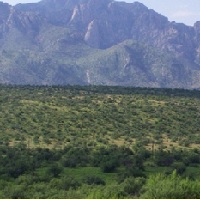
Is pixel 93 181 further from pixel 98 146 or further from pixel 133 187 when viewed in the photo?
pixel 98 146

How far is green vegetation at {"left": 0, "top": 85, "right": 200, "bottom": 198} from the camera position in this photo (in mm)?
40188

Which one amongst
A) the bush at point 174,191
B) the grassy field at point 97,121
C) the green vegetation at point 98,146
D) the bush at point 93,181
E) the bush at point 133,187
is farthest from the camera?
the grassy field at point 97,121

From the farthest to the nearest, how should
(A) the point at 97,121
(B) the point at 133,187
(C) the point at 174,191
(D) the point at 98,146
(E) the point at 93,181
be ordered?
(A) the point at 97,121 < (D) the point at 98,146 < (E) the point at 93,181 < (B) the point at 133,187 < (C) the point at 174,191

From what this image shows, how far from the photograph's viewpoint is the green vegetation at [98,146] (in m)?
40.2

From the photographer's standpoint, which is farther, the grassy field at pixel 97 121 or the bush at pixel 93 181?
the grassy field at pixel 97 121

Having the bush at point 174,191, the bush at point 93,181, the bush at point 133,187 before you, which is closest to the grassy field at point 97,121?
the bush at point 93,181

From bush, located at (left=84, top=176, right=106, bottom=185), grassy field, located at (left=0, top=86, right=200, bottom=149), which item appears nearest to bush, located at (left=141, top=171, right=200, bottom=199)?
bush, located at (left=84, top=176, right=106, bottom=185)

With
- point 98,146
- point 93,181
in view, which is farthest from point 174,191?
point 98,146

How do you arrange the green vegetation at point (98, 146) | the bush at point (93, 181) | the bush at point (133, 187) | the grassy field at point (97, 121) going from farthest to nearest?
the grassy field at point (97, 121) < the bush at point (93, 181) < the green vegetation at point (98, 146) < the bush at point (133, 187)

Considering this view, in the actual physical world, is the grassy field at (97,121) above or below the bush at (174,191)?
below

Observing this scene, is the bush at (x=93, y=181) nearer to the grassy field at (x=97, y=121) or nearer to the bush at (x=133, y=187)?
the bush at (x=133, y=187)

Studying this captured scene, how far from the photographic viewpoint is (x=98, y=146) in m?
78.6

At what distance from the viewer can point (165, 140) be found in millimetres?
90188

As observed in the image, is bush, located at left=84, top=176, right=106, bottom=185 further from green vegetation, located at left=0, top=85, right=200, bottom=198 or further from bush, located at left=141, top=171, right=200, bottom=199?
bush, located at left=141, top=171, right=200, bottom=199
